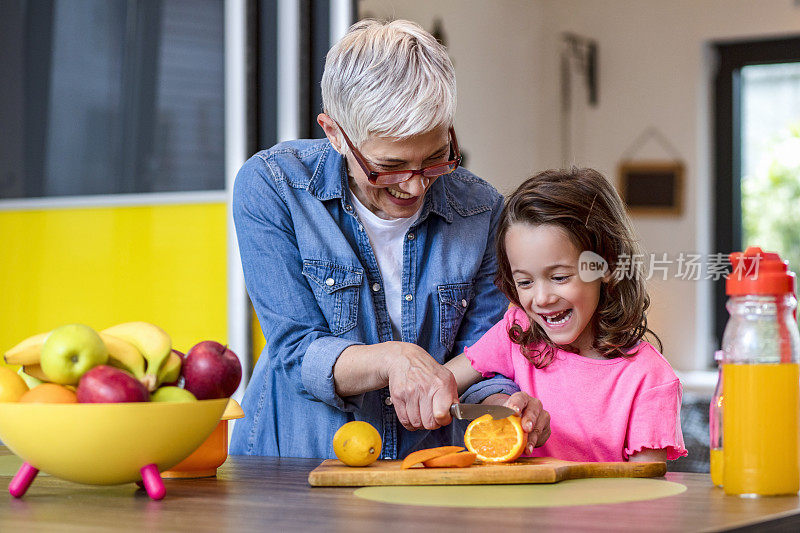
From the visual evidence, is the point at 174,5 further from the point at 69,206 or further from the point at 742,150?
the point at 742,150

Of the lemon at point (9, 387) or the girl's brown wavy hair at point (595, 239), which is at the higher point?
the girl's brown wavy hair at point (595, 239)

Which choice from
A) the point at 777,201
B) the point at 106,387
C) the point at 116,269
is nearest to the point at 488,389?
the point at 106,387

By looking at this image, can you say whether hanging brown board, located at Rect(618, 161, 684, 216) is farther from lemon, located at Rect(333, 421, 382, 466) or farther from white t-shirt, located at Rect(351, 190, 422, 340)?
lemon, located at Rect(333, 421, 382, 466)

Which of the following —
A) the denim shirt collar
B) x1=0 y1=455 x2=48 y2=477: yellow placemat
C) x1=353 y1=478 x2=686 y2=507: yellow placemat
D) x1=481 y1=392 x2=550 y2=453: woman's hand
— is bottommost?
x1=0 y1=455 x2=48 y2=477: yellow placemat

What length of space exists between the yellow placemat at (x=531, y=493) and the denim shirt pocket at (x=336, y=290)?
0.56 meters

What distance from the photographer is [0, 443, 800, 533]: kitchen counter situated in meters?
1.01

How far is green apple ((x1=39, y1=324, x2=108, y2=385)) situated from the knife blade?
49 centimetres

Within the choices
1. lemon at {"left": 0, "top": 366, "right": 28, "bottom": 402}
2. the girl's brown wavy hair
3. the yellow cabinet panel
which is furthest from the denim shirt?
the yellow cabinet panel

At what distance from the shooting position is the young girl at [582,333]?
1658 millimetres

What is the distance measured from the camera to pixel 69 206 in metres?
3.18

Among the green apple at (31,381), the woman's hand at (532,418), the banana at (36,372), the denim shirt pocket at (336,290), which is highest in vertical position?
the denim shirt pocket at (336,290)

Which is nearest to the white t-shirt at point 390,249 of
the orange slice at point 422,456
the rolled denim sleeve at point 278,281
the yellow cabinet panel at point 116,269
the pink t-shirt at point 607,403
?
the rolled denim sleeve at point 278,281

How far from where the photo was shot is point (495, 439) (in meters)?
1.41

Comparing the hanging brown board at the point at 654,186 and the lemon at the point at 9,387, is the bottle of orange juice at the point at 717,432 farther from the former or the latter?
the hanging brown board at the point at 654,186
